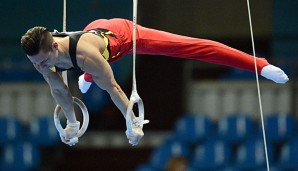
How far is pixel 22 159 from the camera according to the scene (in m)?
8.43

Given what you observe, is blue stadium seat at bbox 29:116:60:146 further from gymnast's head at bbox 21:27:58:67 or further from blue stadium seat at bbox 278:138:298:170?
gymnast's head at bbox 21:27:58:67

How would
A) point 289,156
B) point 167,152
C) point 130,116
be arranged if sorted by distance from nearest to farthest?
point 130,116, point 289,156, point 167,152

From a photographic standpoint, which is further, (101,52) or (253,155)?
(253,155)

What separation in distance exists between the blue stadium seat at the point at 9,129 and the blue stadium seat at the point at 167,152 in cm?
158

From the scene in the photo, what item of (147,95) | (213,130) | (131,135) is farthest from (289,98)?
(131,135)

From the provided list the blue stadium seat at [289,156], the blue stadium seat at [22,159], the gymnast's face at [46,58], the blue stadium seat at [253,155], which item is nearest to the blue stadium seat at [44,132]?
the blue stadium seat at [22,159]

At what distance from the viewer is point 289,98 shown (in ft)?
27.7

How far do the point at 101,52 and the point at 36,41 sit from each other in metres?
0.47

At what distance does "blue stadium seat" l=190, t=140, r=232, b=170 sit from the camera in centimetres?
783

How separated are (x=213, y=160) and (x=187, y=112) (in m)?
1.04

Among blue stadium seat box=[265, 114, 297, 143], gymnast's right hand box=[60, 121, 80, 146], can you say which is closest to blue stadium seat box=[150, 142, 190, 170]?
blue stadium seat box=[265, 114, 297, 143]

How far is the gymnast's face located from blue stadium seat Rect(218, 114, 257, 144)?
153 inches

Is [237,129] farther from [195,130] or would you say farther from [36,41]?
[36,41]

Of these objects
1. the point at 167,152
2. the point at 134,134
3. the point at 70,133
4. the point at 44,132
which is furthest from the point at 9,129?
the point at 134,134
